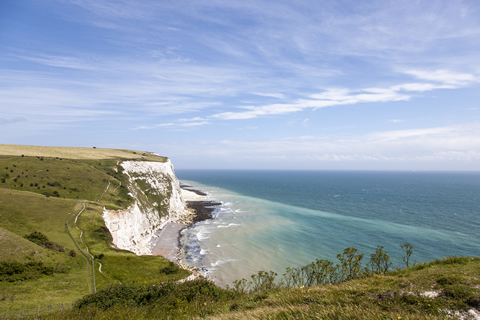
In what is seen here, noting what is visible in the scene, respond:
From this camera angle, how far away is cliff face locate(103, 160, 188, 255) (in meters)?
47.4

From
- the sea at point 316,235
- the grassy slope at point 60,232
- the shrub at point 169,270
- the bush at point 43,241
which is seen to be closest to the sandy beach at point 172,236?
the sea at point 316,235

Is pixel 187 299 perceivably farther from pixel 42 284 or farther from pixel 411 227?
pixel 411 227

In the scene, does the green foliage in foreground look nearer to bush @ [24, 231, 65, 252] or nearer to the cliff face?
bush @ [24, 231, 65, 252]

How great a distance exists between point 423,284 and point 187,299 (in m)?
16.9

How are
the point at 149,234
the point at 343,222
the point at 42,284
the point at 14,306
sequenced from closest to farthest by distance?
the point at 14,306, the point at 42,284, the point at 149,234, the point at 343,222

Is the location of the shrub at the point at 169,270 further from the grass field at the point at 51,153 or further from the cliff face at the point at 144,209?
the grass field at the point at 51,153

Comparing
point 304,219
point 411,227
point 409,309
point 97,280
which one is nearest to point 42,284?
point 97,280

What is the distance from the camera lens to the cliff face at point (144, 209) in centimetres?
4738

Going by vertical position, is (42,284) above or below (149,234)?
above

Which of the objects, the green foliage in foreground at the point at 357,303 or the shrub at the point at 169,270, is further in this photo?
the shrub at the point at 169,270

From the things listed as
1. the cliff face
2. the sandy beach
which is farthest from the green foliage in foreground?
the sandy beach

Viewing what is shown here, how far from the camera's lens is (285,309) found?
372 inches

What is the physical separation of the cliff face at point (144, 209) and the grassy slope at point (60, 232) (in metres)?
3.43

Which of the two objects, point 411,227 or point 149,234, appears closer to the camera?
point 149,234
